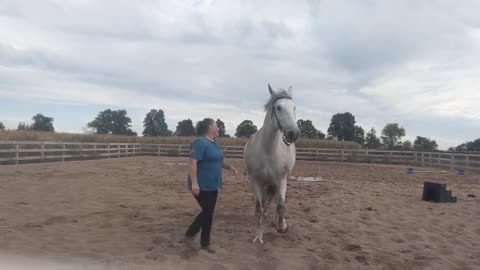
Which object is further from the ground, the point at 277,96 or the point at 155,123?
the point at 155,123

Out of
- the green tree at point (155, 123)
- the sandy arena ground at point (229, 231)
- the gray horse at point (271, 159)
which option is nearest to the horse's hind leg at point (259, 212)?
the gray horse at point (271, 159)

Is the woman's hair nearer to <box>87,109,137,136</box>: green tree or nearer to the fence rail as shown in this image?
the fence rail

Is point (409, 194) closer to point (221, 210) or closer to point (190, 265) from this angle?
point (221, 210)

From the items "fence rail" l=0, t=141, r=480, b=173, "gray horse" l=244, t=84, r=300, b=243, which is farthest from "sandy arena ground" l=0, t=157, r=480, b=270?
"fence rail" l=0, t=141, r=480, b=173

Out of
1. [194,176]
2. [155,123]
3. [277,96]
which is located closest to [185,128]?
[155,123]

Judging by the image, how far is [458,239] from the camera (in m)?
5.20

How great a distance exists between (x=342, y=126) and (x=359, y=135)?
5826mm

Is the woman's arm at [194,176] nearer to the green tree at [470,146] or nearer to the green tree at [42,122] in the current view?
the green tree at [470,146]

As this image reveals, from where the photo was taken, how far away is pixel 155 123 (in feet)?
252

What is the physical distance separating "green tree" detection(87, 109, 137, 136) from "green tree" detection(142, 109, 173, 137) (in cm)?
346

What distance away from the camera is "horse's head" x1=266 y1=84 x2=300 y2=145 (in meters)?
4.35

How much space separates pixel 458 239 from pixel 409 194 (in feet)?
14.6

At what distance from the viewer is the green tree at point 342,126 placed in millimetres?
63656

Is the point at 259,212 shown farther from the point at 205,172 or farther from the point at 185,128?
the point at 185,128
